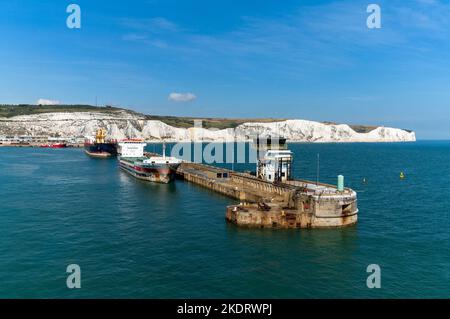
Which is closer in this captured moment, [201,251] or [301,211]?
[201,251]

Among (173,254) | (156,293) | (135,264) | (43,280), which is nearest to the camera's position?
(156,293)

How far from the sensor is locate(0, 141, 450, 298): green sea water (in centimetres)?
2950

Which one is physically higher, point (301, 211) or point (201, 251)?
point (301, 211)

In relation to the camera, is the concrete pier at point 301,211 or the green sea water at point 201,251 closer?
the green sea water at point 201,251

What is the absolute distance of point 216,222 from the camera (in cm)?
4878

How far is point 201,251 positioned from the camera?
37.5 metres

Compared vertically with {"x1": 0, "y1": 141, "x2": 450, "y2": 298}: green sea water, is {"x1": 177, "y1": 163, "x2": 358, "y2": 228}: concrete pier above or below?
above

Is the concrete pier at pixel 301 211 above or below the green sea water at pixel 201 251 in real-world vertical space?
above

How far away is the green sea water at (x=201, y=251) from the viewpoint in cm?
2950

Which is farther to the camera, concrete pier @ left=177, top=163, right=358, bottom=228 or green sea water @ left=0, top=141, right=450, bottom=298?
concrete pier @ left=177, top=163, right=358, bottom=228
